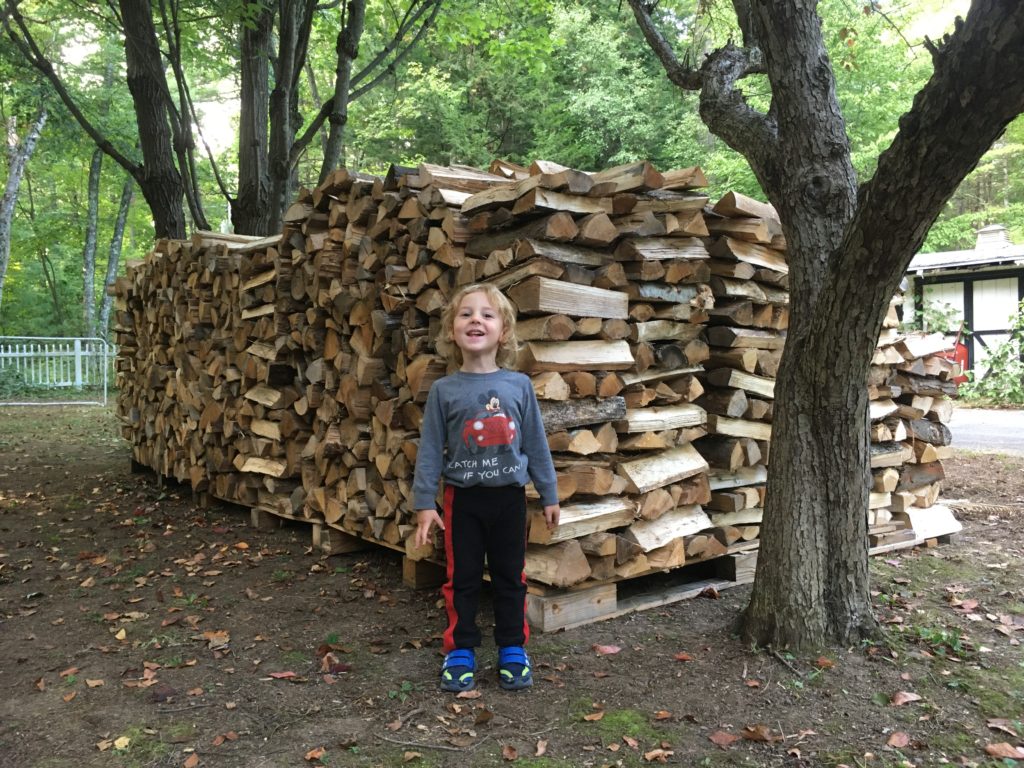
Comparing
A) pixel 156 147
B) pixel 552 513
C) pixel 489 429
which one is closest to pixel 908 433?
pixel 552 513

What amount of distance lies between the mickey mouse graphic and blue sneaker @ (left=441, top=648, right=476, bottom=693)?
0.84 metres

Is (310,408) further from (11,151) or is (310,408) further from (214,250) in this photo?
(11,151)

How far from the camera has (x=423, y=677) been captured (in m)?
3.29

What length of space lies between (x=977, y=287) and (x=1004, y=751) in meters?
17.3

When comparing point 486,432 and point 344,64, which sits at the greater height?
point 344,64

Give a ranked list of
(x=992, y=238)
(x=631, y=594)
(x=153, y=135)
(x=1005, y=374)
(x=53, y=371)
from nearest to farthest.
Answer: (x=631, y=594), (x=153, y=135), (x=1005, y=374), (x=992, y=238), (x=53, y=371)

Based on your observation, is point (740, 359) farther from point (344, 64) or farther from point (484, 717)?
point (344, 64)

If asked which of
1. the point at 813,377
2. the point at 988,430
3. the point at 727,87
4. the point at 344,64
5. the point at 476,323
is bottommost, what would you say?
the point at 988,430

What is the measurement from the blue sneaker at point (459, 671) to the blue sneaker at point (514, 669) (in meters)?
0.12

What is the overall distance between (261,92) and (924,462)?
7.82 m

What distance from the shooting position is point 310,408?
17.1 feet

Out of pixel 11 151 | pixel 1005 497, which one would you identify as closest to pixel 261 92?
pixel 1005 497

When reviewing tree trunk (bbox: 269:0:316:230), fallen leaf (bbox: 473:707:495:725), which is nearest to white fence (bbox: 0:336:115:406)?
tree trunk (bbox: 269:0:316:230)

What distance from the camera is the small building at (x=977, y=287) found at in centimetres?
1650
